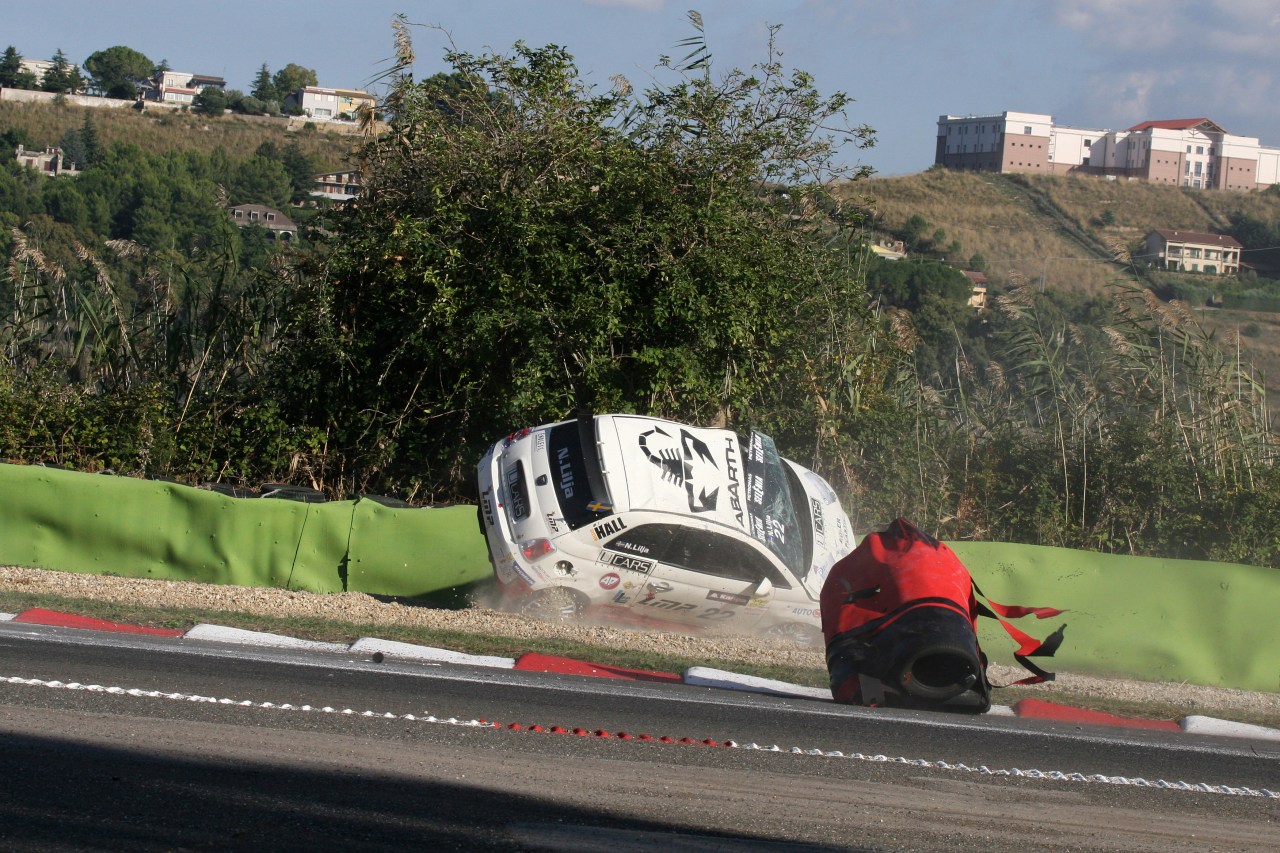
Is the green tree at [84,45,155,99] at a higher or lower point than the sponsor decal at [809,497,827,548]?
higher

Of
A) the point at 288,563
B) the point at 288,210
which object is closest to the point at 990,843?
the point at 288,563

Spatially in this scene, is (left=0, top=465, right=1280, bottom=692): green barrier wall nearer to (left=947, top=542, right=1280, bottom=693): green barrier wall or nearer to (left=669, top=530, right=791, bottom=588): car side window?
(left=947, top=542, right=1280, bottom=693): green barrier wall

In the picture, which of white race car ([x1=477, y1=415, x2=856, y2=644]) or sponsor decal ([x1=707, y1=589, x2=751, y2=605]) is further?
sponsor decal ([x1=707, y1=589, x2=751, y2=605])

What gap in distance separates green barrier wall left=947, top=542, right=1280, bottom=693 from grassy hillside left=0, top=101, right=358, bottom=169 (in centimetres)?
7364

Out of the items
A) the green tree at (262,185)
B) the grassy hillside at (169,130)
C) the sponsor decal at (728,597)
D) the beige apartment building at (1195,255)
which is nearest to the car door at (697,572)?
the sponsor decal at (728,597)

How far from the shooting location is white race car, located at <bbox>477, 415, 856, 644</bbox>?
31.9 ft

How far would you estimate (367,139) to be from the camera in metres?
15.2

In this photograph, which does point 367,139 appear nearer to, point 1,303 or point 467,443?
point 467,443

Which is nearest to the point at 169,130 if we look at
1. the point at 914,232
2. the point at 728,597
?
the point at 914,232

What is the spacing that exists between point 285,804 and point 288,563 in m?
6.57

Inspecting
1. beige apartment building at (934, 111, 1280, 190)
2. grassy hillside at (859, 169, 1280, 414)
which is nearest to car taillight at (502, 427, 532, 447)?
grassy hillside at (859, 169, 1280, 414)

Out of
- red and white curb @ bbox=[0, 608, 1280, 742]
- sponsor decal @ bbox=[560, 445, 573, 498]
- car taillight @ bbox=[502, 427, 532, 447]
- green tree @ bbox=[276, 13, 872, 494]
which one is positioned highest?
green tree @ bbox=[276, 13, 872, 494]

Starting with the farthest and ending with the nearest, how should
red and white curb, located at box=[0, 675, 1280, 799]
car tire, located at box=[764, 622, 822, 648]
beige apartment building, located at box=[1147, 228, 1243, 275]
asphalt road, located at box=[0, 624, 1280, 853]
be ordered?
beige apartment building, located at box=[1147, 228, 1243, 275]
car tire, located at box=[764, 622, 822, 648]
red and white curb, located at box=[0, 675, 1280, 799]
asphalt road, located at box=[0, 624, 1280, 853]

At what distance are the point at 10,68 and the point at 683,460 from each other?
114451 mm
